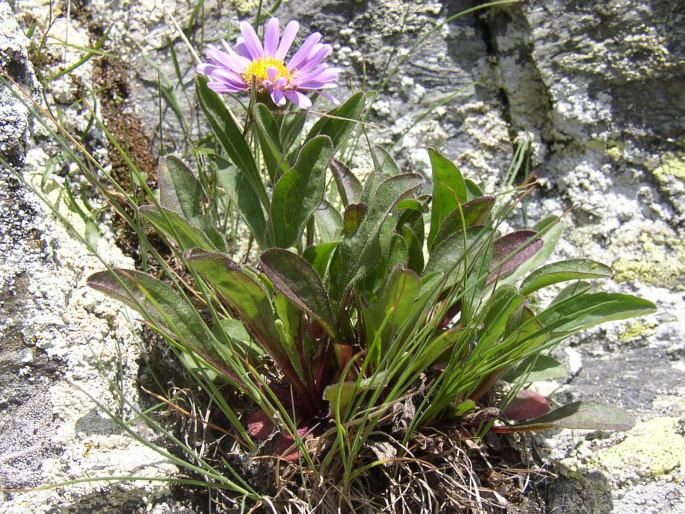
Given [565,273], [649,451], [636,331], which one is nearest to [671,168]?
[636,331]

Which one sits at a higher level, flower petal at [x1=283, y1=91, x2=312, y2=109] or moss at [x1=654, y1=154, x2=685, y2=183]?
flower petal at [x1=283, y1=91, x2=312, y2=109]

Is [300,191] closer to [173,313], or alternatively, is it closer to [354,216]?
[354,216]

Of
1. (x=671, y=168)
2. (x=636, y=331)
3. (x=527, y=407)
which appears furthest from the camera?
(x=671, y=168)

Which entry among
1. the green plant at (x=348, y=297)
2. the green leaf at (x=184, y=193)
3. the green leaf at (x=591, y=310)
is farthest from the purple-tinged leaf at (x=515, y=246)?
the green leaf at (x=184, y=193)

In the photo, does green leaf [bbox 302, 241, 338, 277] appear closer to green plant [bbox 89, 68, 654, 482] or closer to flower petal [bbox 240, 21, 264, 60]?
green plant [bbox 89, 68, 654, 482]

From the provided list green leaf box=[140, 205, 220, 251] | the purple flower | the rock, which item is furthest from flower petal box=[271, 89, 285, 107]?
the rock

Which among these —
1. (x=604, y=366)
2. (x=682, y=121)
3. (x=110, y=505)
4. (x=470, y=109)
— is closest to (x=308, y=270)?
(x=110, y=505)
